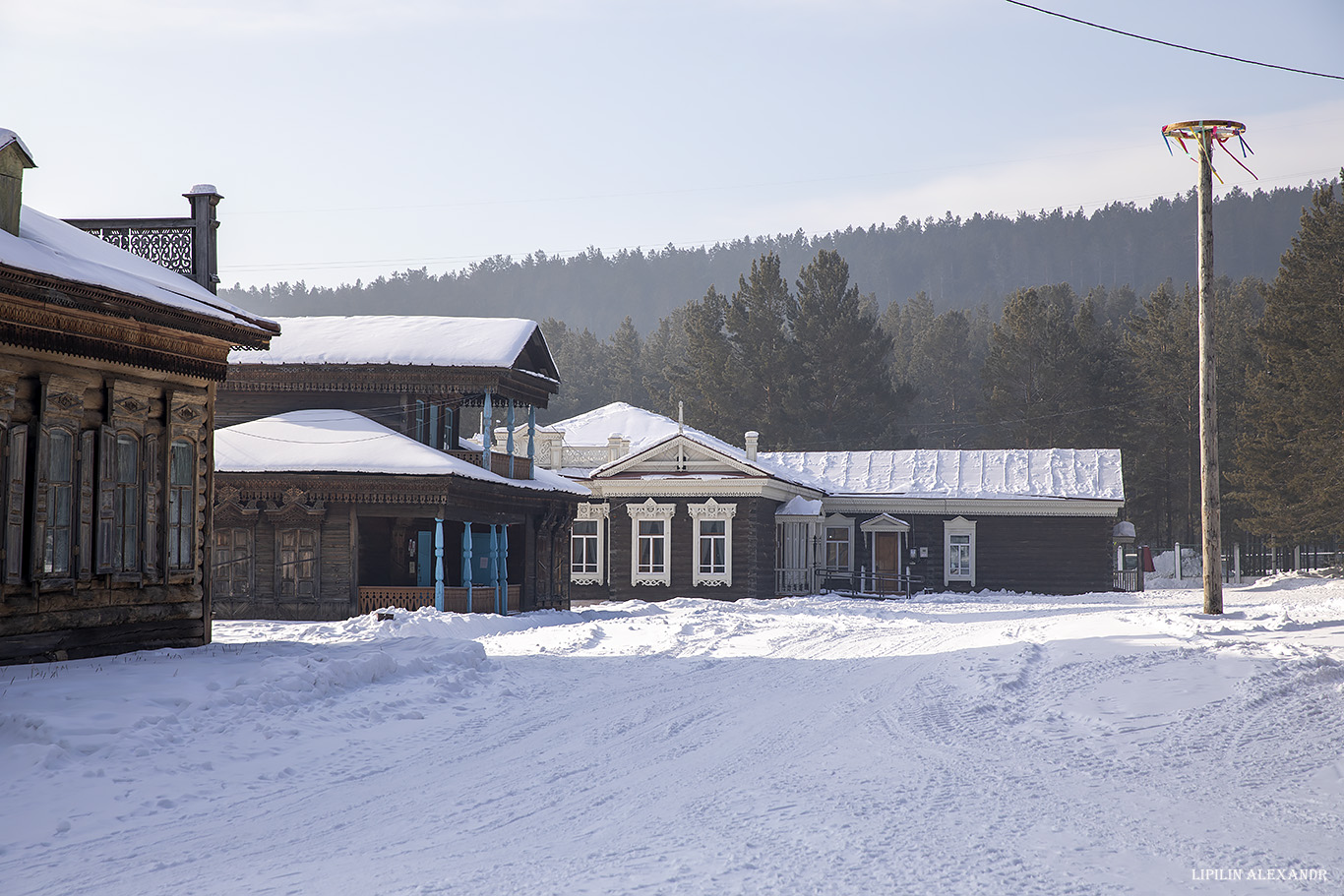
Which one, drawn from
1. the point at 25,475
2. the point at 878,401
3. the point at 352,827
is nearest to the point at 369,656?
the point at 25,475

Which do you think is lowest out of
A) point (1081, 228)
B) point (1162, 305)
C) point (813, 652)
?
point (813, 652)

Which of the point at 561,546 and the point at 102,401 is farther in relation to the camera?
the point at 561,546

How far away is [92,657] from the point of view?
12.8m

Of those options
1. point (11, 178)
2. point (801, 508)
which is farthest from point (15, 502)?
point (801, 508)

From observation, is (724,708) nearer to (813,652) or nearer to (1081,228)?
(813,652)

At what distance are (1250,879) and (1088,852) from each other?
2.59ft

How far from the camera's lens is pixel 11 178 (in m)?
13.0

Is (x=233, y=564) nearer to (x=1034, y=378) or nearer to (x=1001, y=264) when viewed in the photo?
(x=1034, y=378)

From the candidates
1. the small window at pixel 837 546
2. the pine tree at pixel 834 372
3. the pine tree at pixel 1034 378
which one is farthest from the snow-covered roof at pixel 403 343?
the pine tree at pixel 1034 378

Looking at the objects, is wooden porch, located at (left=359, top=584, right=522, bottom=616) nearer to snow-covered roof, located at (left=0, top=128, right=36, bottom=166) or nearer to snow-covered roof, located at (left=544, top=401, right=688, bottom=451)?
snow-covered roof, located at (left=0, top=128, right=36, bottom=166)

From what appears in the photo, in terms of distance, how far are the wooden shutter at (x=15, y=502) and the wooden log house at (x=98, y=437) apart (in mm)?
14

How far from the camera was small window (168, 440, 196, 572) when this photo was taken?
1448 centimetres

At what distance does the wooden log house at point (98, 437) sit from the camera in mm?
11828

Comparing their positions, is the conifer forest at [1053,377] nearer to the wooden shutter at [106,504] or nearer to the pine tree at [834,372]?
the pine tree at [834,372]
